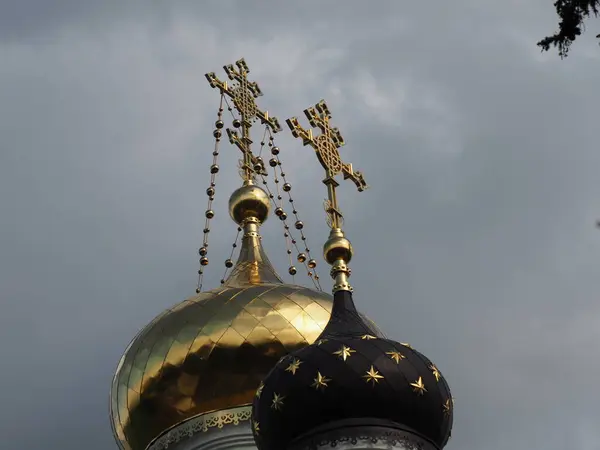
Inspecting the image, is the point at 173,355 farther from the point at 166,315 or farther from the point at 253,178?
the point at 253,178

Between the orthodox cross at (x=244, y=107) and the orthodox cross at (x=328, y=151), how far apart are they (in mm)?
1848

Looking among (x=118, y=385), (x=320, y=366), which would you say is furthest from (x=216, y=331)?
(x=320, y=366)

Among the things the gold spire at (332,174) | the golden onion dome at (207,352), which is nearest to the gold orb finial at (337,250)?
the gold spire at (332,174)

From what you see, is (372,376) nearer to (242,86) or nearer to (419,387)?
(419,387)

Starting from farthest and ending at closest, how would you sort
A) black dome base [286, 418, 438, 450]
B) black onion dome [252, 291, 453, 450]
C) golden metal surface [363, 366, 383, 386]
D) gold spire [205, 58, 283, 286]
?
gold spire [205, 58, 283, 286] < golden metal surface [363, 366, 383, 386] < black onion dome [252, 291, 453, 450] < black dome base [286, 418, 438, 450]

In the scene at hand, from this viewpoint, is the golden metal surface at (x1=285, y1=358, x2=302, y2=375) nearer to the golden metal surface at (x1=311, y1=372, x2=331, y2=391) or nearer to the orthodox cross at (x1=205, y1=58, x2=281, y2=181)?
the golden metal surface at (x1=311, y1=372, x2=331, y2=391)

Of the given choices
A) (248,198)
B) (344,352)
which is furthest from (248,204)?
(344,352)

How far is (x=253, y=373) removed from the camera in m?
12.6

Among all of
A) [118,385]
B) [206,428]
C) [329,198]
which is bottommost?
[206,428]

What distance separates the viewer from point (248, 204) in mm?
15312

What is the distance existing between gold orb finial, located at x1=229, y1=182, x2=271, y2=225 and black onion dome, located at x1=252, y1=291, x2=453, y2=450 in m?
4.56

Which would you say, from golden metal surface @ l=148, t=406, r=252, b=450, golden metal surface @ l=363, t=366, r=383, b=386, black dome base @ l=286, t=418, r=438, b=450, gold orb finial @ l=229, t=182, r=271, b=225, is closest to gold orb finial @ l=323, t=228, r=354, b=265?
golden metal surface @ l=148, t=406, r=252, b=450

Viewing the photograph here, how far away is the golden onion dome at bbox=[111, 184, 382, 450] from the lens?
12.6 meters

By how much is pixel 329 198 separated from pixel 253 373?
2053 mm
